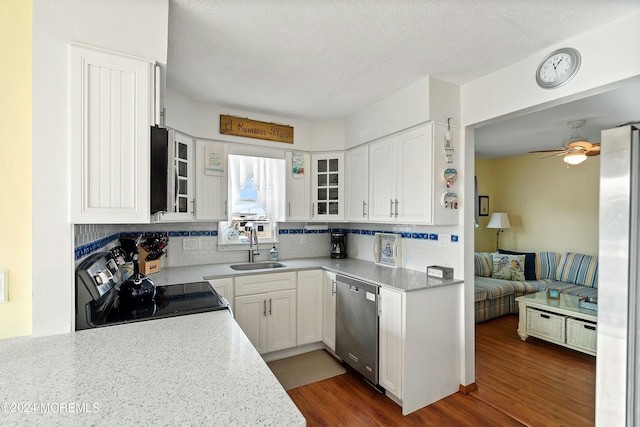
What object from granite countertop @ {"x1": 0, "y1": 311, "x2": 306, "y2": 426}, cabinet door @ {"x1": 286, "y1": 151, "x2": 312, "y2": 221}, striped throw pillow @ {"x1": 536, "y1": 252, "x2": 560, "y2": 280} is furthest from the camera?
striped throw pillow @ {"x1": 536, "y1": 252, "x2": 560, "y2": 280}

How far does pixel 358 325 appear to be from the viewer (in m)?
2.51

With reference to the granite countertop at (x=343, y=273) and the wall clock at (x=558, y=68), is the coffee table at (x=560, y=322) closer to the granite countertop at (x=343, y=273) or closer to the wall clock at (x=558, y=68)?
the granite countertop at (x=343, y=273)

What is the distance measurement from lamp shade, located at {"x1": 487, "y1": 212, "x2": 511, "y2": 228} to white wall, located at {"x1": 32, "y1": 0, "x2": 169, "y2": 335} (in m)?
5.38

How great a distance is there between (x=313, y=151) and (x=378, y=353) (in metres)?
2.18

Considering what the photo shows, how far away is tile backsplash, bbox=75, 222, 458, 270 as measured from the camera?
246cm

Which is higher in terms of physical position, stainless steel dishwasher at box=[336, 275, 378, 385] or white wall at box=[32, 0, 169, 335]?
white wall at box=[32, 0, 169, 335]

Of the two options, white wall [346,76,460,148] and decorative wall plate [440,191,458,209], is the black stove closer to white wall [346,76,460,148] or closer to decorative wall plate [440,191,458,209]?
decorative wall plate [440,191,458,209]

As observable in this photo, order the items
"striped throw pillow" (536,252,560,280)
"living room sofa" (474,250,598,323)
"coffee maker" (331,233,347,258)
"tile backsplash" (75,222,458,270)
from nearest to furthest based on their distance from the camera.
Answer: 1. "tile backsplash" (75,222,458,270)
2. "coffee maker" (331,233,347,258)
3. "living room sofa" (474,250,598,323)
4. "striped throw pillow" (536,252,560,280)

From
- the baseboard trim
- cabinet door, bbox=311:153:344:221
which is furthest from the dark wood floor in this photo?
cabinet door, bbox=311:153:344:221

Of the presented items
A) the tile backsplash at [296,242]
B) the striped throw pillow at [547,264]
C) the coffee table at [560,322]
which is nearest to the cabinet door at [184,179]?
the tile backsplash at [296,242]

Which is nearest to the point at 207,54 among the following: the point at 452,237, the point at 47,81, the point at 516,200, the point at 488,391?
→ the point at 47,81

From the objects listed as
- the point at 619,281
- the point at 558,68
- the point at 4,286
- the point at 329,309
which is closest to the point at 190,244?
the point at 329,309

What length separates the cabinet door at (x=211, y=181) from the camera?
277 centimetres

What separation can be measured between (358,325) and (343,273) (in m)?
0.46
